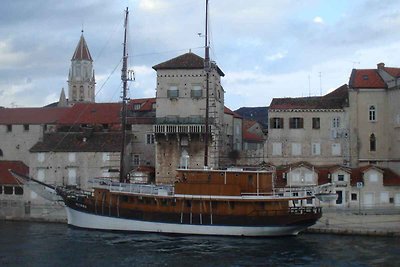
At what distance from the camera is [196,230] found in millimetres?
48250

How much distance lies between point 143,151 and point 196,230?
53.3ft

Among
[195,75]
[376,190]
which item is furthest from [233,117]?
[376,190]

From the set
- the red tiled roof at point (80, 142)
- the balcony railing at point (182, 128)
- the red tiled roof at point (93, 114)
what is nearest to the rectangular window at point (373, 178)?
the balcony railing at point (182, 128)

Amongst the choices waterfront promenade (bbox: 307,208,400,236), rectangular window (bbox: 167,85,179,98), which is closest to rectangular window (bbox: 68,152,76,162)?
rectangular window (bbox: 167,85,179,98)

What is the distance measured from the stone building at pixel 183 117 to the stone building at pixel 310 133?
598 cm

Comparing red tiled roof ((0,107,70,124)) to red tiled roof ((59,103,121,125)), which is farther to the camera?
red tiled roof ((0,107,70,124))

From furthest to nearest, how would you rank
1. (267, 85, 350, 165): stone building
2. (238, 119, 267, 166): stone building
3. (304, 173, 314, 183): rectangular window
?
1. (238, 119, 267, 166): stone building
2. (267, 85, 350, 165): stone building
3. (304, 173, 314, 183): rectangular window

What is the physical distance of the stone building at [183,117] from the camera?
57594 millimetres

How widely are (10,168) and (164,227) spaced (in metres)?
22.5

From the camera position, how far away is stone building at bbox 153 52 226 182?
57594 millimetres

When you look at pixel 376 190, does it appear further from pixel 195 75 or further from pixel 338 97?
pixel 195 75

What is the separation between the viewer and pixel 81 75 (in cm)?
12131

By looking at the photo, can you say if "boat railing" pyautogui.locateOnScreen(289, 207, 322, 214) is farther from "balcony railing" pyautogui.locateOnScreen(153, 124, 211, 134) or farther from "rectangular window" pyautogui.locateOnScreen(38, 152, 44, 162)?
"rectangular window" pyautogui.locateOnScreen(38, 152, 44, 162)

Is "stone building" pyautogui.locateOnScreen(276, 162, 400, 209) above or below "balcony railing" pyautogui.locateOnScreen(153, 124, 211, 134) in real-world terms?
below
